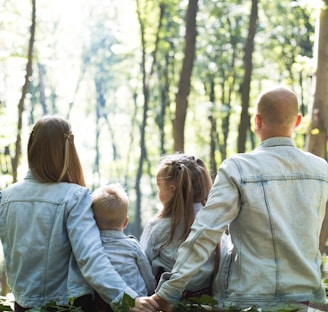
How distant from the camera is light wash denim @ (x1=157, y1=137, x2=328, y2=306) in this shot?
121 inches

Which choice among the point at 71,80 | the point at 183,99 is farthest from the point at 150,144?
the point at 183,99

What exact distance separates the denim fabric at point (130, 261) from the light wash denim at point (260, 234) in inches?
14.6

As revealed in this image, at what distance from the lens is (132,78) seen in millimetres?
26422

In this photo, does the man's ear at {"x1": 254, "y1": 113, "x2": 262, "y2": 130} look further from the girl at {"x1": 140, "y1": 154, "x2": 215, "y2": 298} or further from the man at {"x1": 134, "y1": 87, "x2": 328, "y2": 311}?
the girl at {"x1": 140, "y1": 154, "x2": 215, "y2": 298}

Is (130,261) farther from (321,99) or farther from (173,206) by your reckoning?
(321,99)

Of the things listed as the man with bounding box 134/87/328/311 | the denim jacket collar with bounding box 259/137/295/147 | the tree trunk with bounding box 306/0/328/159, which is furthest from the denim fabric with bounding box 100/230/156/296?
the tree trunk with bounding box 306/0/328/159

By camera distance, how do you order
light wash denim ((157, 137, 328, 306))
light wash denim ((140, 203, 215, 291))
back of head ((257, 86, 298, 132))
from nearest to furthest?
1. light wash denim ((157, 137, 328, 306))
2. back of head ((257, 86, 298, 132))
3. light wash denim ((140, 203, 215, 291))

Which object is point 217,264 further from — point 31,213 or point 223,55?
point 223,55

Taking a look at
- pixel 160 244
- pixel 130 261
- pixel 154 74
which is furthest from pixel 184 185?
pixel 154 74

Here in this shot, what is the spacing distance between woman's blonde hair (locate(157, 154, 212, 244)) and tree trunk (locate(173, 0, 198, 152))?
3730 millimetres

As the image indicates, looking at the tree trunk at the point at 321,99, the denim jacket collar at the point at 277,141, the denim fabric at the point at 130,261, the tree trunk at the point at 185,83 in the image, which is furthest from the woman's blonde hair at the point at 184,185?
the tree trunk at the point at 185,83

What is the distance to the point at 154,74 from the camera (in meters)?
→ 24.3

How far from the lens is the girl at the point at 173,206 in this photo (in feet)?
11.8

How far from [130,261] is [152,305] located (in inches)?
15.3
